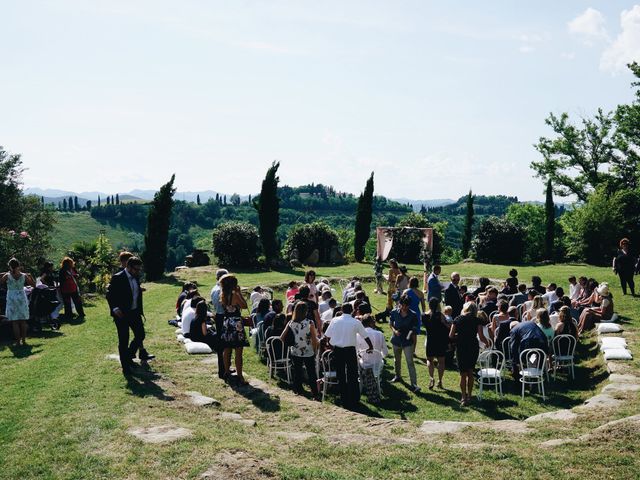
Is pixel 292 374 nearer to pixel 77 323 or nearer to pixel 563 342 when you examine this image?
pixel 563 342

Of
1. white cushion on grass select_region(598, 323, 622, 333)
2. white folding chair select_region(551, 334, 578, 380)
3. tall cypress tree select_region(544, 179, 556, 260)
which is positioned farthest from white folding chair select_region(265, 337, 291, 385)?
tall cypress tree select_region(544, 179, 556, 260)

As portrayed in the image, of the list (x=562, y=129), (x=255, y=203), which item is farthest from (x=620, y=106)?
(x=255, y=203)

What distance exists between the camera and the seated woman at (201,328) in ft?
39.2

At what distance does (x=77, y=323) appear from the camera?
50.4ft

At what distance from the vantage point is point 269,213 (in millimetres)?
31234

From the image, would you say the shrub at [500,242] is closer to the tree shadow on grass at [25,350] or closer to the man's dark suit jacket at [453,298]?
the man's dark suit jacket at [453,298]

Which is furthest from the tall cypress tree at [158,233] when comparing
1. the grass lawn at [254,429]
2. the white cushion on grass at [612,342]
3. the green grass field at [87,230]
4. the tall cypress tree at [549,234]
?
the green grass field at [87,230]

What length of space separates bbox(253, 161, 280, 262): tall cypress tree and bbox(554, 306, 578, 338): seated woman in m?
19.0

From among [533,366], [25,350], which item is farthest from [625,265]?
[25,350]

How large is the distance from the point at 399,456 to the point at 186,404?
3.51m

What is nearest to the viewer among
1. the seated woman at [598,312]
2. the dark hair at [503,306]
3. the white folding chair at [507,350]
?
the white folding chair at [507,350]

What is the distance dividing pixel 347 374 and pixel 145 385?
3309mm

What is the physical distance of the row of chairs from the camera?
1065 centimetres

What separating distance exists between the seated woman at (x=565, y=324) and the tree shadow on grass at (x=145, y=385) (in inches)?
318
